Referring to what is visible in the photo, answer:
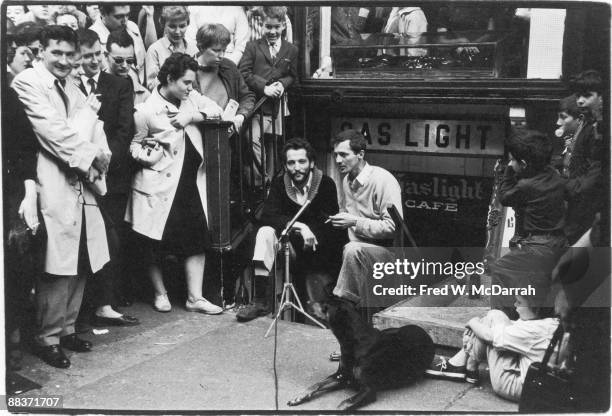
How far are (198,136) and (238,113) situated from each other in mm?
355

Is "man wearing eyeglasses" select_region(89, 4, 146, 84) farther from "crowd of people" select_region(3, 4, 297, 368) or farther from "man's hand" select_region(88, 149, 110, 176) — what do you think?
"man's hand" select_region(88, 149, 110, 176)

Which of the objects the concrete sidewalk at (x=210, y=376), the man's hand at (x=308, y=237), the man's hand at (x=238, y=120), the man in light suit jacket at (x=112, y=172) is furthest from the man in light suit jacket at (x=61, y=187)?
the man's hand at (x=308, y=237)

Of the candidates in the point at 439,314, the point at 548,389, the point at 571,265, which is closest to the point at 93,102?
the point at 439,314

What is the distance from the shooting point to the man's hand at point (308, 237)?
5676 millimetres

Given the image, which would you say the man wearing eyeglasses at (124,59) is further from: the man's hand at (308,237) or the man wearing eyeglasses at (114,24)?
the man's hand at (308,237)

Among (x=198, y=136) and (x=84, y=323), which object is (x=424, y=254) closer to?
(x=198, y=136)

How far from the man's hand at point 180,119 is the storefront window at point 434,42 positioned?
1.00 m

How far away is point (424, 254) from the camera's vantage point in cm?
555

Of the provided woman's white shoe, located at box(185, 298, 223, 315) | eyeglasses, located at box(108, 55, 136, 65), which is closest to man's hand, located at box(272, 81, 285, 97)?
eyeglasses, located at box(108, 55, 136, 65)

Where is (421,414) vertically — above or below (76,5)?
below

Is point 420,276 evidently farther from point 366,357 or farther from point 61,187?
point 61,187

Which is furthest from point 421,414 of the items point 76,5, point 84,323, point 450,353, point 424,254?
point 76,5

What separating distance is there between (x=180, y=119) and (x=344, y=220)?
1453mm

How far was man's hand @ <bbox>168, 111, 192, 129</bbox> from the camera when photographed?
19.0ft
